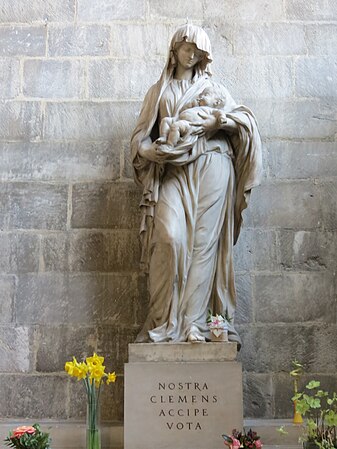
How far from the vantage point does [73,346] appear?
5.16 m

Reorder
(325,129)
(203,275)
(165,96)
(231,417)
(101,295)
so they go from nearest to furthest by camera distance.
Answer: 1. (231,417)
2. (203,275)
3. (165,96)
4. (101,295)
5. (325,129)

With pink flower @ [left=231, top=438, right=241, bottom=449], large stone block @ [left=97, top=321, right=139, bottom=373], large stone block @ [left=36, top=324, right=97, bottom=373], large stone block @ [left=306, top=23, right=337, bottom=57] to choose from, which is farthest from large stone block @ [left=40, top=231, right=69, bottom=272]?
large stone block @ [left=306, top=23, right=337, bottom=57]

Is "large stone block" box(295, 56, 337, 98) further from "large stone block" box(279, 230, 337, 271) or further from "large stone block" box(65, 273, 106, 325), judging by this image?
"large stone block" box(65, 273, 106, 325)

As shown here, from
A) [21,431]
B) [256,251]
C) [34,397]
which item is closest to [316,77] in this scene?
[256,251]

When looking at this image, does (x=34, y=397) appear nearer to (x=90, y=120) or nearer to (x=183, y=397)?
(x=183, y=397)

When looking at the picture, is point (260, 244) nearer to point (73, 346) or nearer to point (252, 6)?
point (73, 346)

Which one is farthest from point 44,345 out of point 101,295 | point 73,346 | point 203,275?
point 203,275

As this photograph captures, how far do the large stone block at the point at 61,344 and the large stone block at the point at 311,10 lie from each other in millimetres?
2972

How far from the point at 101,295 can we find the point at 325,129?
214cm

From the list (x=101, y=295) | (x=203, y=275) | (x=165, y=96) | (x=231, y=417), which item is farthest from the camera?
(x=101, y=295)

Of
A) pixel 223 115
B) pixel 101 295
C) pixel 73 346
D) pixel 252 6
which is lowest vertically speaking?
pixel 73 346

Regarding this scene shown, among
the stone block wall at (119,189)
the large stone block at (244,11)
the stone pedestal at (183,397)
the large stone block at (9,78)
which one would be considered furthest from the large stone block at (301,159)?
the large stone block at (9,78)

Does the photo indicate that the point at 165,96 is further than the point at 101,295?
No

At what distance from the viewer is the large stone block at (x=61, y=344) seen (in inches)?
202
